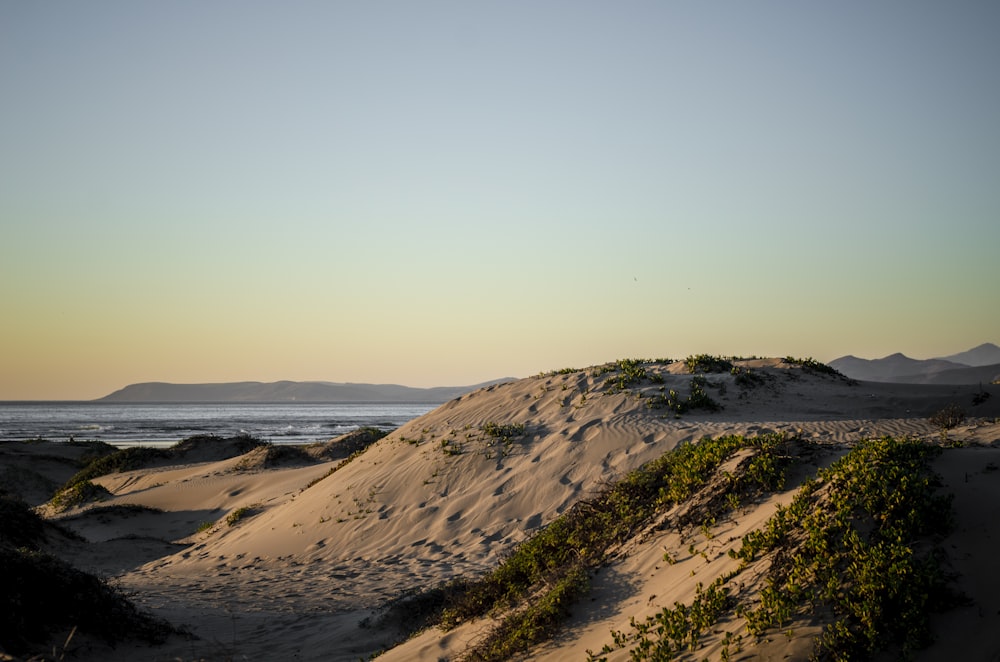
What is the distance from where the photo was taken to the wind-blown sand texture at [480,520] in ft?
17.5

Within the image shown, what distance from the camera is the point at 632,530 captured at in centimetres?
670

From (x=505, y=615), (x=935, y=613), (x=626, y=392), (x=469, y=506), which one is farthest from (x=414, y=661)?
(x=626, y=392)

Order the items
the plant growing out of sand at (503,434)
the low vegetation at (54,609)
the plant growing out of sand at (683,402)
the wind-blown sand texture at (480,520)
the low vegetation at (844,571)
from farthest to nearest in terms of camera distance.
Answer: the plant growing out of sand at (683,402)
the plant growing out of sand at (503,434)
the low vegetation at (54,609)
the wind-blown sand texture at (480,520)
the low vegetation at (844,571)

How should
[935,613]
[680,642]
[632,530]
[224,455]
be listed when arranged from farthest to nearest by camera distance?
[224,455] → [632,530] → [680,642] → [935,613]

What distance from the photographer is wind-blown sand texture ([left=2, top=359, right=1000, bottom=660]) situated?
5.33 m

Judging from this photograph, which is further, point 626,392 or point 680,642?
point 626,392

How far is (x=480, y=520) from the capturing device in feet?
39.7

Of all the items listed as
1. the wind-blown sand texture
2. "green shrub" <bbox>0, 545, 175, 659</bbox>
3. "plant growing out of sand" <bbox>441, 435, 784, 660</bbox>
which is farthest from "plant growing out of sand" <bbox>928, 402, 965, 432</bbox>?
"green shrub" <bbox>0, 545, 175, 659</bbox>

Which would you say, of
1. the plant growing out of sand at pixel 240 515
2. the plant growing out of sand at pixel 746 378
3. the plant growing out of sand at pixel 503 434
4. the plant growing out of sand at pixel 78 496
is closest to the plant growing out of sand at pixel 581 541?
the plant growing out of sand at pixel 503 434

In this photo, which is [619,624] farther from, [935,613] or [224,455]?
[224,455]

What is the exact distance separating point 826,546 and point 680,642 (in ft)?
3.74

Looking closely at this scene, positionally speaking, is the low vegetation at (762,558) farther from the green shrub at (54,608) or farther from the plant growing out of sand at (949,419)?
the plant growing out of sand at (949,419)

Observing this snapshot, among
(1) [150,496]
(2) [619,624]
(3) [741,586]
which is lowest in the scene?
(1) [150,496]

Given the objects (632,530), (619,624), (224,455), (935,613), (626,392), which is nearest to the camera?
(935,613)
